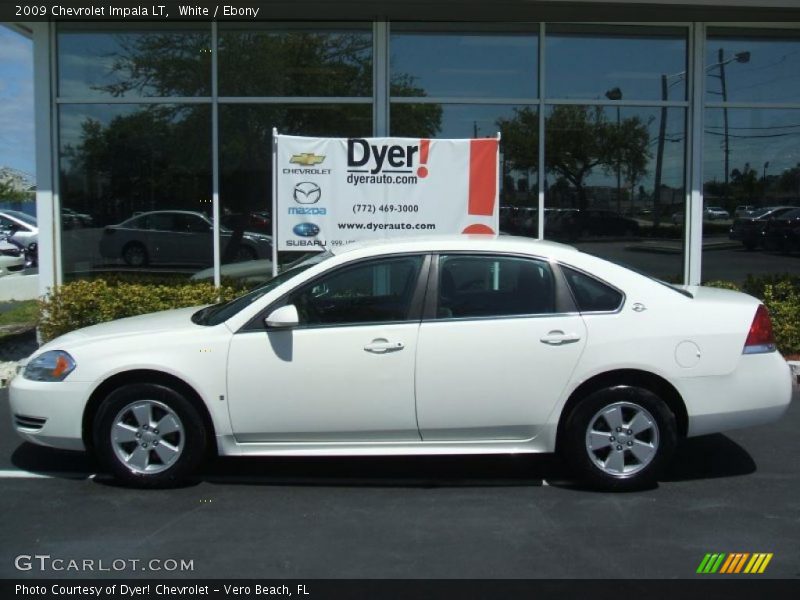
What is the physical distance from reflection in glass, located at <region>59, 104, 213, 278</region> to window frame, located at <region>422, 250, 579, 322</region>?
220 inches

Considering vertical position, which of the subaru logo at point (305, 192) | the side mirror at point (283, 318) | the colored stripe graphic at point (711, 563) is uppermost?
the subaru logo at point (305, 192)

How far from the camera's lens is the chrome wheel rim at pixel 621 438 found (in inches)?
214

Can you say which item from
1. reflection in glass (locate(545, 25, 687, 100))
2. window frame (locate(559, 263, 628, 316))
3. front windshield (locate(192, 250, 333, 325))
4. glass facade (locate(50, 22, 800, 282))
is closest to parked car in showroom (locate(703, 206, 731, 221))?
glass facade (locate(50, 22, 800, 282))

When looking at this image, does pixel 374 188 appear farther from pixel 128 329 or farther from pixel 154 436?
pixel 154 436

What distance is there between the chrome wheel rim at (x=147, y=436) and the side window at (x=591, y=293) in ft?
8.59

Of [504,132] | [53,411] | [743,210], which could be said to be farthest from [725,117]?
[53,411]

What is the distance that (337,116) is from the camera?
10.5 meters

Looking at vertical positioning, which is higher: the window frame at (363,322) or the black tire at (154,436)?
the window frame at (363,322)

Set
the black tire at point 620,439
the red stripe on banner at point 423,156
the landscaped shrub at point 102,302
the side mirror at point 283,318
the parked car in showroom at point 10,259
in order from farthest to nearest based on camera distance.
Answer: the parked car in showroom at point 10,259 < the landscaped shrub at point 102,302 < the red stripe on banner at point 423,156 < the black tire at point 620,439 < the side mirror at point 283,318

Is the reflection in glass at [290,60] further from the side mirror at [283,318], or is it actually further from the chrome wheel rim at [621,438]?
the chrome wheel rim at [621,438]

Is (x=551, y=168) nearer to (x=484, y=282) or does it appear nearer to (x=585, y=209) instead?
(x=585, y=209)

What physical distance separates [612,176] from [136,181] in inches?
226

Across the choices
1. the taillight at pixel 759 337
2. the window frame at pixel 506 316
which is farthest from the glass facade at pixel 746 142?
the window frame at pixel 506 316

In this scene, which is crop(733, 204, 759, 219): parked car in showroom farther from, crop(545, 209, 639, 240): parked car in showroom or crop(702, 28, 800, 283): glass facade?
crop(545, 209, 639, 240): parked car in showroom
